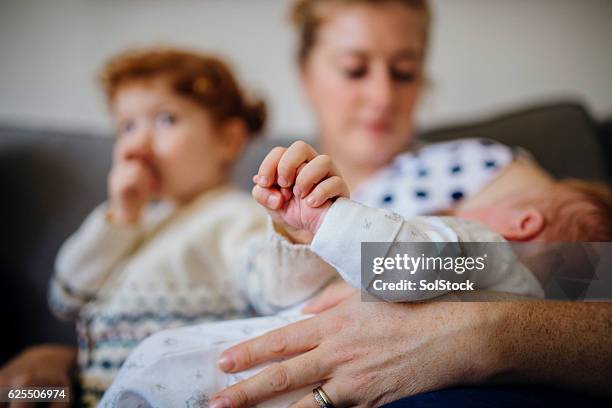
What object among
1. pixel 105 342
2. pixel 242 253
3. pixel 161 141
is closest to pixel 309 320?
pixel 242 253

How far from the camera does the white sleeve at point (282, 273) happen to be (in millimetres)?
603

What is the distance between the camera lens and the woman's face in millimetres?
1036

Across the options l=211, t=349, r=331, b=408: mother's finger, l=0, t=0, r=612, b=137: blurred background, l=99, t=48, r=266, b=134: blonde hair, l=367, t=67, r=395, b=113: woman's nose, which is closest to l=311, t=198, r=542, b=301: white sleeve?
l=211, t=349, r=331, b=408: mother's finger

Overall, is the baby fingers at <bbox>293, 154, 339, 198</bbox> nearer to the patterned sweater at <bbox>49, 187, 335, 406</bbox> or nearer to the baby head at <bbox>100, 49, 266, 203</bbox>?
the patterned sweater at <bbox>49, 187, 335, 406</bbox>

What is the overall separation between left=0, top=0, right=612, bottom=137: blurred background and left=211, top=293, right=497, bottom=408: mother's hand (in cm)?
→ 133

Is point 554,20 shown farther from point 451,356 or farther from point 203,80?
point 451,356

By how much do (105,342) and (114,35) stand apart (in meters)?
1.51

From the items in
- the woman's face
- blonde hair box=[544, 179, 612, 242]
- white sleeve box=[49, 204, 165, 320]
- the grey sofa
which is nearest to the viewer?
blonde hair box=[544, 179, 612, 242]

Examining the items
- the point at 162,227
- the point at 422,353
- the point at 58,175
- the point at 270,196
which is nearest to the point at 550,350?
the point at 422,353

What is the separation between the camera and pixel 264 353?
55 cm

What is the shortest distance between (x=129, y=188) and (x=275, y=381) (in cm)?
60

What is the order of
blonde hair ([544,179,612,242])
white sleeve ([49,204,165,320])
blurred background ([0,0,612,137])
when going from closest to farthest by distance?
blonde hair ([544,179,612,242]) < white sleeve ([49,204,165,320]) < blurred background ([0,0,612,137])

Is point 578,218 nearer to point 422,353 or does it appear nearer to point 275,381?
point 422,353

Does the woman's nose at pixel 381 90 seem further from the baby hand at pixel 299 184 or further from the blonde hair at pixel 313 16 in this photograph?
the baby hand at pixel 299 184
